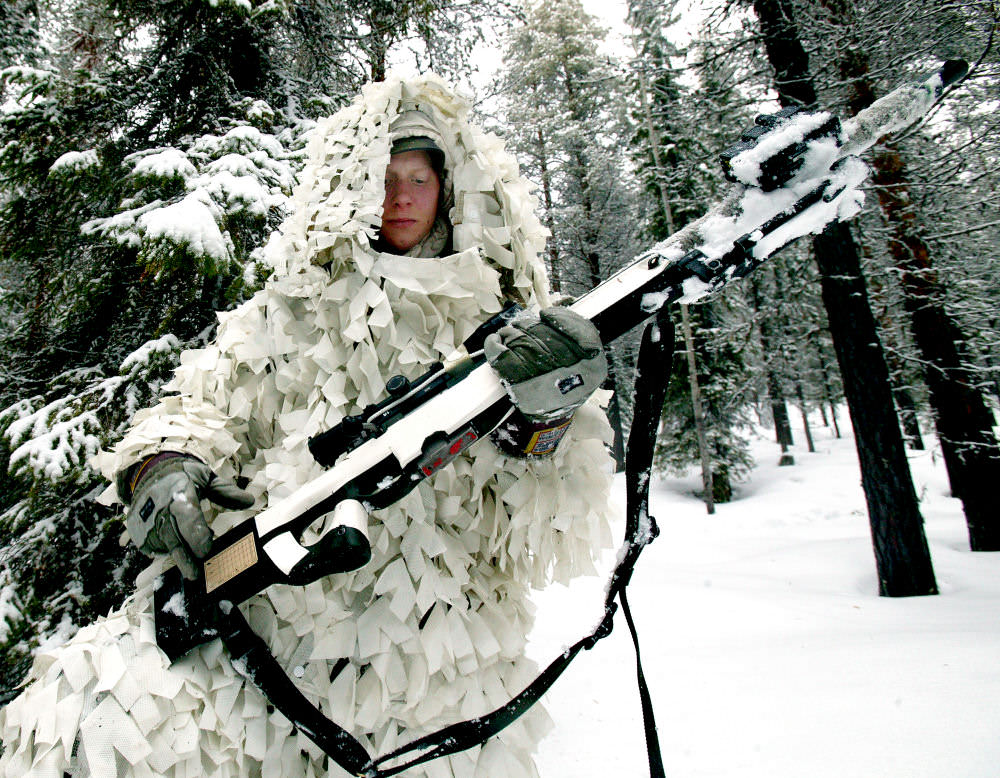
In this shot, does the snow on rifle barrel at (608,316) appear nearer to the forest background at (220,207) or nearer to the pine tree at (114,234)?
the forest background at (220,207)

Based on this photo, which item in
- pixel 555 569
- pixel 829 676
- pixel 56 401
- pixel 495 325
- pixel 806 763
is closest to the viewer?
pixel 495 325

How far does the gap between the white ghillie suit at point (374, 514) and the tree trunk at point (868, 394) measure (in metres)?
4.35

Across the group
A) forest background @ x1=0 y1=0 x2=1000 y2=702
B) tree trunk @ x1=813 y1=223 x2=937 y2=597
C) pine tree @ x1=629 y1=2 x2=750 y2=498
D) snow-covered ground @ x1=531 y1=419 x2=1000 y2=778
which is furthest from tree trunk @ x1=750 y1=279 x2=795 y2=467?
snow-covered ground @ x1=531 y1=419 x2=1000 y2=778

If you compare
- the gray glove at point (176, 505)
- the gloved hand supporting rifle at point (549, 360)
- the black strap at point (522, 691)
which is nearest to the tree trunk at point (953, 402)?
the black strap at point (522, 691)

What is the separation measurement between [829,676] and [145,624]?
3298 mm

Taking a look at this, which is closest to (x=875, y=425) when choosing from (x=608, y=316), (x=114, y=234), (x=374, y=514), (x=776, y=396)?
(x=608, y=316)

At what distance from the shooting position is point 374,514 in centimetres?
142

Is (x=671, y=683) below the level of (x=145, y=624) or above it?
below

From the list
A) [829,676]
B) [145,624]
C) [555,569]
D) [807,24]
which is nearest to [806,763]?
[829,676]

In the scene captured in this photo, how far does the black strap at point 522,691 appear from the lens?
1.25 metres

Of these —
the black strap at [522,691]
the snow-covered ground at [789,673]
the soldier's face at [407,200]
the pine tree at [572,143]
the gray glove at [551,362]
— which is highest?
the pine tree at [572,143]

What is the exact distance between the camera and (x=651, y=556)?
7.74 m

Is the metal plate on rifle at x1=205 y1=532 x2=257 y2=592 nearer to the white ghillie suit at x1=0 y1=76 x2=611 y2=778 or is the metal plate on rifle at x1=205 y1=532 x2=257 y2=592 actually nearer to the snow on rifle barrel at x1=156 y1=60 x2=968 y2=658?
the snow on rifle barrel at x1=156 y1=60 x2=968 y2=658

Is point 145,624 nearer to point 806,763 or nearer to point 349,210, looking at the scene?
point 349,210
